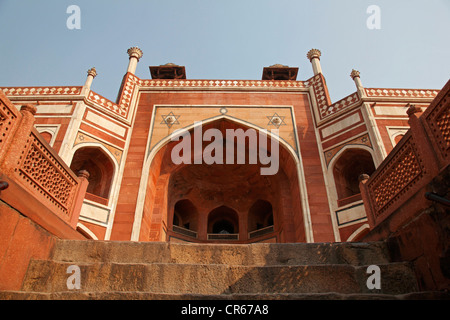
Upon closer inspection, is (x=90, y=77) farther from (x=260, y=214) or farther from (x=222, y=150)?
(x=260, y=214)

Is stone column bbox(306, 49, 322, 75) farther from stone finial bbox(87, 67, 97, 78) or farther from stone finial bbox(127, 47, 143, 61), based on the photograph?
stone finial bbox(87, 67, 97, 78)

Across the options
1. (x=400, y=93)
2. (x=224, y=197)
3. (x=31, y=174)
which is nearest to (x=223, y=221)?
(x=224, y=197)

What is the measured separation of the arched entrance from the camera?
403 inches

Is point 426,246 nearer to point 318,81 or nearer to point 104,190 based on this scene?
point 104,190

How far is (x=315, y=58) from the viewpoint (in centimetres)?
1283

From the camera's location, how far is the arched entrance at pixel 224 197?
10.2 m

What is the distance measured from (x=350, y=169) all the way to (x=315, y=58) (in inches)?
193

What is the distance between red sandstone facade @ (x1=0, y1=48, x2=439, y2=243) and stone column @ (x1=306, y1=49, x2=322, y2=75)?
0.05m

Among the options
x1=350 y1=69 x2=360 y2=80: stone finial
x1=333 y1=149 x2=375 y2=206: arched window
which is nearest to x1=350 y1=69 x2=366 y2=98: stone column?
x1=350 y1=69 x2=360 y2=80: stone finial

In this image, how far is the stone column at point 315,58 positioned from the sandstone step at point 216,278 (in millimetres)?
10714

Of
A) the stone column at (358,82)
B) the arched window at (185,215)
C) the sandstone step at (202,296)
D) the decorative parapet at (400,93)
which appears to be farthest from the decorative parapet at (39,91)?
the decorative parapet at (400,93)
